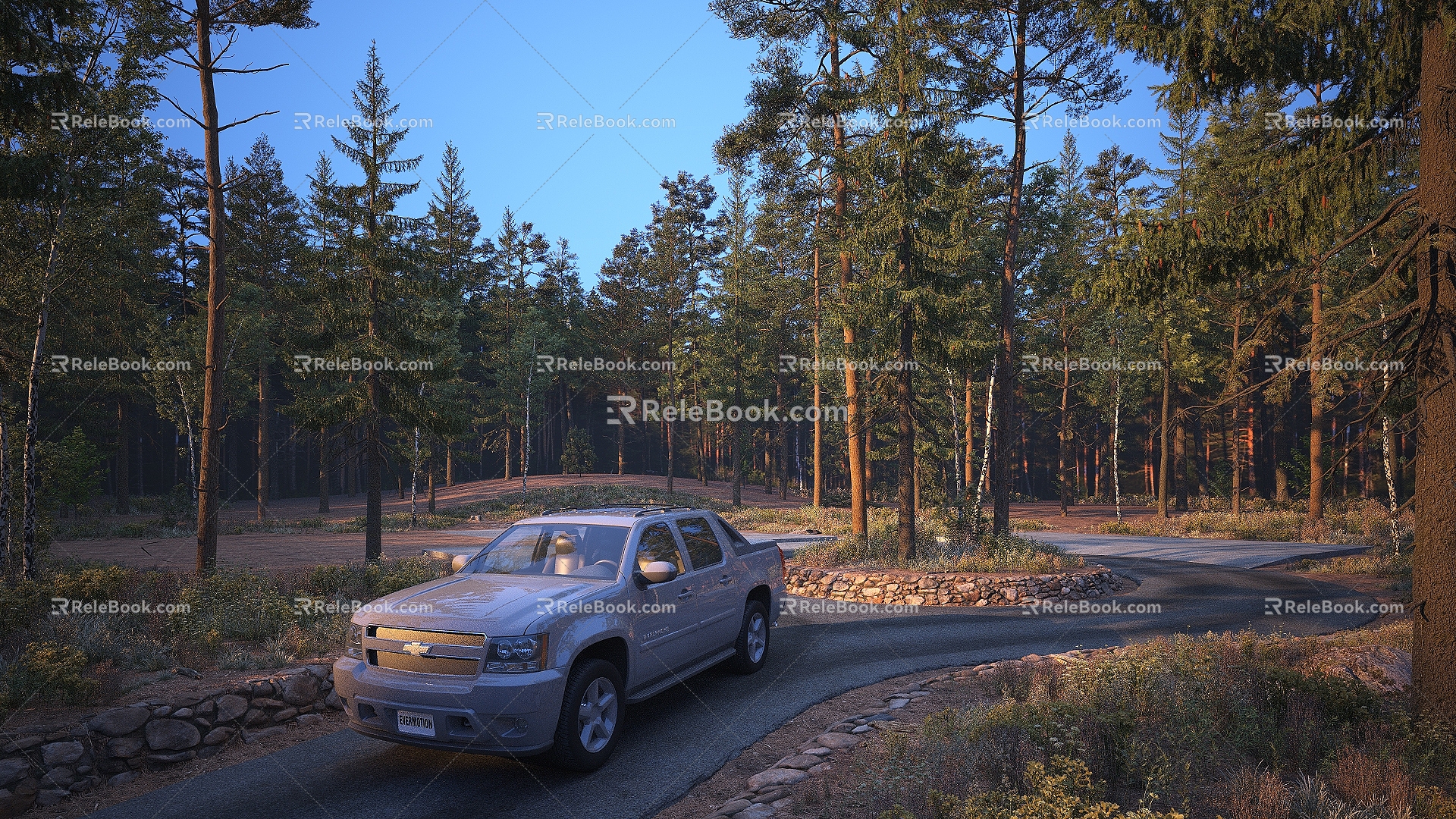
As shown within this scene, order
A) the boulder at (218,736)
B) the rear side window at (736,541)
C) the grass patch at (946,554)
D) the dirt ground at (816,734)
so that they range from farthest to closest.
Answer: the grass patch at (946,554)
the rear side window at (736,541)
the boulder at (218,736)
the dirt ground at (816,734)

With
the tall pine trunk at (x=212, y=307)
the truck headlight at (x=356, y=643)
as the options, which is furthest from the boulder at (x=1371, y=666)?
the tall pine trunk at (x=212, y=307)

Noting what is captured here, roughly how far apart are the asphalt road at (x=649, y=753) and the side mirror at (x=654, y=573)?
1.41 m

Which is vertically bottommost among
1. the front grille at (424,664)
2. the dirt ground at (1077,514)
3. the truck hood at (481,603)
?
the dirt ground at (1077,514)

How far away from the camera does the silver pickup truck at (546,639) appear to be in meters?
5.24

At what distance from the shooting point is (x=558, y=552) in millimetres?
6938

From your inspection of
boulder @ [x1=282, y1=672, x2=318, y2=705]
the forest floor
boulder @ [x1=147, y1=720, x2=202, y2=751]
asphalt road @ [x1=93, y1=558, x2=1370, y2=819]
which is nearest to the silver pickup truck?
asphalt road @ [x1=93, y1=558, x2=1370, y2=819]

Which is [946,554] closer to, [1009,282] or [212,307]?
[1009,282]

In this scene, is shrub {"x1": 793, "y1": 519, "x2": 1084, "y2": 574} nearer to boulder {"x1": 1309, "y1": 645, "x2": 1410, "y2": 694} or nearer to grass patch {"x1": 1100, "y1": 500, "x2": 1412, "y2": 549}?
boulder {"x1": 1309, "y1": 645, "x2": 1410, "y2": 694}

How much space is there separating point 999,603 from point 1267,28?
33.9 feet

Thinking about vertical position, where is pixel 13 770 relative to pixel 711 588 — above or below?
below

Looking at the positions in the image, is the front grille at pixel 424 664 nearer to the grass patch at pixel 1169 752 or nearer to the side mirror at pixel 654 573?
the side mirror at pixel 654 573

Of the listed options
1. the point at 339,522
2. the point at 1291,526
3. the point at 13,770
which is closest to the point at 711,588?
A: the point at 13,770

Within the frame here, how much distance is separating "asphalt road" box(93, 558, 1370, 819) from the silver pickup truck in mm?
409

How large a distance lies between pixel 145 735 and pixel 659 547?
181 inches
